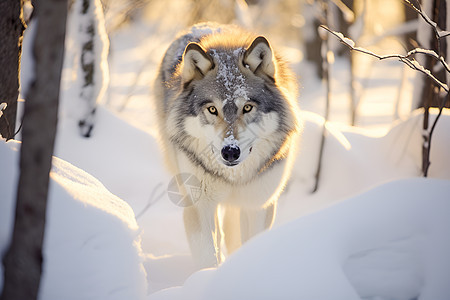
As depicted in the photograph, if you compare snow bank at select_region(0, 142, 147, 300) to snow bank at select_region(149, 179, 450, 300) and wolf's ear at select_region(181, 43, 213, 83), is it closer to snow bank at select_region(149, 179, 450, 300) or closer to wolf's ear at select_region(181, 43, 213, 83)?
snow bank at select_region(149, 179, 450, 300)

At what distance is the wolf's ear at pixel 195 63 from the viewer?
2.98 m

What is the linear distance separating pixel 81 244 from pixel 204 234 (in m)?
1.42

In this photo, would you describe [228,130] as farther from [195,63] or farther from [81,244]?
[81,244]

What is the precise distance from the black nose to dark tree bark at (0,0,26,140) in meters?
1.36

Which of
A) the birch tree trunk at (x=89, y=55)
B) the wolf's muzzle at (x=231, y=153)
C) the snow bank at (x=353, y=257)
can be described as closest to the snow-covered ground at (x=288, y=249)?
the snow bank at (x=353, y=257)

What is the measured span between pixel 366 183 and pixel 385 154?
48cm

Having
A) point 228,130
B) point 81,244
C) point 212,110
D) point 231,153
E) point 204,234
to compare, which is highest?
point 212,110

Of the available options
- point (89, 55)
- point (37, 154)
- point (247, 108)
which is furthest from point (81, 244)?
point (89, 55)

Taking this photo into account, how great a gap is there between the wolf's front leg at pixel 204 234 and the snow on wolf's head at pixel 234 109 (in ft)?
0.95

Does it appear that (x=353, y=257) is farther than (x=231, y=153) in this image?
No

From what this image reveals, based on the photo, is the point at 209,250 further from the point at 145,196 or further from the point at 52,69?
the point at 52,69

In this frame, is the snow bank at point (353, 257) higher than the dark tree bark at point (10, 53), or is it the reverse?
the dark tree bark at point (10, 53)

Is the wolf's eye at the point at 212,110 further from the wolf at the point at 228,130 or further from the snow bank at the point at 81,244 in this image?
the snow bank at the point at 81,244

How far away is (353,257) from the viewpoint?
5.86ft
